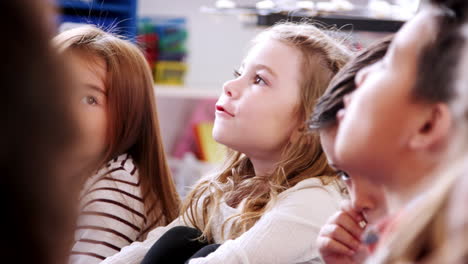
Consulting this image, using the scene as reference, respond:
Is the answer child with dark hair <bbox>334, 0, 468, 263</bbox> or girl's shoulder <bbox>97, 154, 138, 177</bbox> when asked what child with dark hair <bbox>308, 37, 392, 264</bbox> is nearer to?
child with dark hair <bbox>334, 0, 468, 263</bbox>

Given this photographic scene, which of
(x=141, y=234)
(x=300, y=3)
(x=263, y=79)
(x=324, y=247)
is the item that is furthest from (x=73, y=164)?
(x=300, y=3)

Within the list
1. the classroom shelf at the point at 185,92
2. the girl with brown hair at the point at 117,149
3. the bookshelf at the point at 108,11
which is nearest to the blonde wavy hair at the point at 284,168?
the girl with brown hair at the point at 117,149

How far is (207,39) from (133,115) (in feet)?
6.64

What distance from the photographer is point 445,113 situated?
1.81 feet

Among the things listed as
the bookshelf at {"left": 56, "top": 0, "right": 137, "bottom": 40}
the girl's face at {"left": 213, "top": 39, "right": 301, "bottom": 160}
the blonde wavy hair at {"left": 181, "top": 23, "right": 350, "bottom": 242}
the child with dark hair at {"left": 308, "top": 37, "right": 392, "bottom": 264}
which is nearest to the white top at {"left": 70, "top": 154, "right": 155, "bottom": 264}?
the blonde wavy hair at {"left": 181, "top": 23, "right": 350, "bottom": 242}

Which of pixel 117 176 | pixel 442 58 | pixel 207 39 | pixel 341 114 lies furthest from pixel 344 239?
A: pixel 207 39

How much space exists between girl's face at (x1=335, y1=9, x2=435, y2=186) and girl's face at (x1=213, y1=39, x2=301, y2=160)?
→ 1.74 feet

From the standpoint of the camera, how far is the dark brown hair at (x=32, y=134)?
0.37 m

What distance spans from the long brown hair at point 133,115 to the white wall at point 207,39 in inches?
74.7

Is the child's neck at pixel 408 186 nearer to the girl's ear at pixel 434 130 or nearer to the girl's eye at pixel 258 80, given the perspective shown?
the girl's ear at pixel 434 130

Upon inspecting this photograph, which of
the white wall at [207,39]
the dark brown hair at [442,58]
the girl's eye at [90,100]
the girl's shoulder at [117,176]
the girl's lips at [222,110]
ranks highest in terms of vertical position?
the dark brown hair at [442,58]

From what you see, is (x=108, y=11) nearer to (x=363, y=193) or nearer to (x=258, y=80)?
(x=258, y=80)

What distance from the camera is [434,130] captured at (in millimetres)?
562

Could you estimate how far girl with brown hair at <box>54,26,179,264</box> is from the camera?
126 cm
